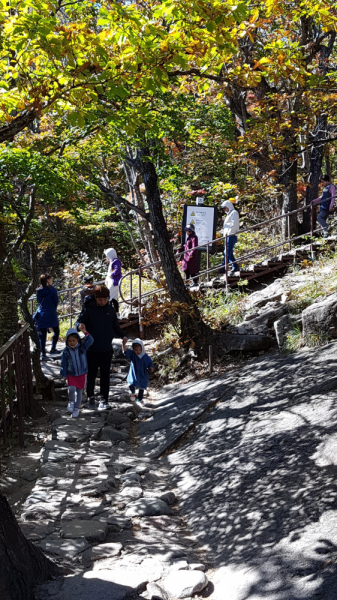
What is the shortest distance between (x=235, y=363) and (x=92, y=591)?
555cm

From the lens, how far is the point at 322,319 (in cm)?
691

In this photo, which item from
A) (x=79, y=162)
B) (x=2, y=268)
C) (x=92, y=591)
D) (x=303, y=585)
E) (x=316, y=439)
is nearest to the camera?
(x=303, y=585)

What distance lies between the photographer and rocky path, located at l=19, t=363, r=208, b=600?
3449 millimetres

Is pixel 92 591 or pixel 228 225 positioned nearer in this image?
pixel 92 591

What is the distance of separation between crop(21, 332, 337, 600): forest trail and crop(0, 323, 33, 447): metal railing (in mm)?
569

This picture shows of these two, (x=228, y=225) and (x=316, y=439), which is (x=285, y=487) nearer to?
(x=316, y=439)

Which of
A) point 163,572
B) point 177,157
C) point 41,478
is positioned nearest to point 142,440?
point 41,478

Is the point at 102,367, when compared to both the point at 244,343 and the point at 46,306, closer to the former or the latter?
the point at 244,343

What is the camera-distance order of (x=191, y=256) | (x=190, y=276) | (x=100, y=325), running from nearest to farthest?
(x=100, y=325), (x=191, y=256), (x=190, y=276)

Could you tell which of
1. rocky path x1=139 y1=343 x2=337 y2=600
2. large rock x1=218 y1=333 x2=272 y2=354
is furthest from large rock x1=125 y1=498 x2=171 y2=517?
large rock x1=218 y1=333 x2=272 y2=354

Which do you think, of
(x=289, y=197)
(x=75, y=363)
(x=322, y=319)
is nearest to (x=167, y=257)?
(x=75, y=363)

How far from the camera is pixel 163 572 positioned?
3.68 meters

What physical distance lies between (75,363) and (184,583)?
4455 millimetres

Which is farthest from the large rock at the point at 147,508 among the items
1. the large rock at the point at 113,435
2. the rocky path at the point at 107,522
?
the large rock at the point at 113,435
